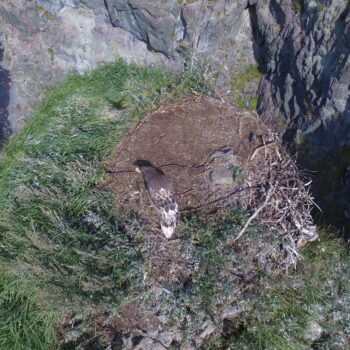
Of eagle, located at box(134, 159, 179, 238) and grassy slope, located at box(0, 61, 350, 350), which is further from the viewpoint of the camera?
eagle, located at box(134, 159, 179, 238)

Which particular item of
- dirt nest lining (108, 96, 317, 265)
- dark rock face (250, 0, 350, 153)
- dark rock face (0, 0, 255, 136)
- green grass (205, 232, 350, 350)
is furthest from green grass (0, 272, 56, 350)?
dark rock face (250, 0, 350, 153)

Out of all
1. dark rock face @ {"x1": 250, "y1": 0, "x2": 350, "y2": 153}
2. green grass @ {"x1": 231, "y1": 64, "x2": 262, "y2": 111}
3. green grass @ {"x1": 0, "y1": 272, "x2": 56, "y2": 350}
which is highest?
dark rock face @ {"x1": 250, "y1": 0, "x2": 350, "y2": 153}

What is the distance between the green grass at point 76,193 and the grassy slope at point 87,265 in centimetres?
1

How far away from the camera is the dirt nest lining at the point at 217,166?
144 inches

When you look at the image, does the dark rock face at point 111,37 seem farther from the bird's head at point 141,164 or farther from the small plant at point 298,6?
the bird's head at point 141,164

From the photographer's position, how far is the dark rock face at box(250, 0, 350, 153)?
3.75m

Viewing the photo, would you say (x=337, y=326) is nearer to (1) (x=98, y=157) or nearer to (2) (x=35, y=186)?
(1) (x=98, y=157)

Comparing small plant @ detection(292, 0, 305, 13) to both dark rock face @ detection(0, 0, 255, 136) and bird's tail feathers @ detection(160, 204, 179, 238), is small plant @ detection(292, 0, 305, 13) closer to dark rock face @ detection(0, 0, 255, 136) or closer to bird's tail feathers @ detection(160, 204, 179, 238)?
dark rock face @ detection(0, 0, 255, 136)

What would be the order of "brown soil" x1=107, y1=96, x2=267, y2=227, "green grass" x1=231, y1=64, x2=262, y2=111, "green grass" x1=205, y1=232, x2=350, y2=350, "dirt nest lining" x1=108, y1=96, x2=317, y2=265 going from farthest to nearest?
"green grass" x1=231, y1=64, x2=262, y2=111 < "brown soil" x1=107, y1=96, x2=267, y2=227 < "dirt nest lining" x1=108, y1=96, x2=317, y2=265 < "green grass" x1=205, y1=232, x2=350, y2=350

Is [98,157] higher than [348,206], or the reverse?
[348,206]

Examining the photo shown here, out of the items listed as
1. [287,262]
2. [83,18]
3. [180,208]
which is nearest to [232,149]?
[180,208]

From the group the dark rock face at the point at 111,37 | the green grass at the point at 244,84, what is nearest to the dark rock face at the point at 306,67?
the green grass at the point at 244,84

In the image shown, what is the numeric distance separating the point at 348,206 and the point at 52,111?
12.6 ft

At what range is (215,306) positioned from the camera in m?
3.27
